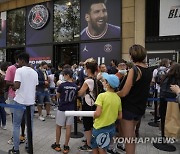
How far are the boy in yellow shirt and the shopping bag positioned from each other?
2.15 m

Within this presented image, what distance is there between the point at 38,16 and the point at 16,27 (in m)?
2.28

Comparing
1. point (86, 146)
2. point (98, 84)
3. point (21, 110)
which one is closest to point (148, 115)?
point (86, 146)

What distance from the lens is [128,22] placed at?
12320mm

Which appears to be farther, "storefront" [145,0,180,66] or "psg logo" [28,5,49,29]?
"psg logo" [28,5,49,29]

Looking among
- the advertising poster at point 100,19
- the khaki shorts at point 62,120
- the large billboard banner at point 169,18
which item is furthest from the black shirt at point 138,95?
the advertising poster at point 100,19

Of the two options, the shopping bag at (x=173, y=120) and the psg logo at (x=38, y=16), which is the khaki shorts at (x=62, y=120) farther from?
the psg logo at (x=38, y=16)

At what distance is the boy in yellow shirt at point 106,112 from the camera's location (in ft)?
11.4

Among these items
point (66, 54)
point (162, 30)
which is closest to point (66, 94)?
point (162, 30)

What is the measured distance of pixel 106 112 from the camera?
350 centimetres

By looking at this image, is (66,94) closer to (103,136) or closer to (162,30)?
(103,136)

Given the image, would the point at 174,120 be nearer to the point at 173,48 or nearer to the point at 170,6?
the point at 173,48

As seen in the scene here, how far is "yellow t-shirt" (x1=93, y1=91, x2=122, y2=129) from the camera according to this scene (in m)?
3.47

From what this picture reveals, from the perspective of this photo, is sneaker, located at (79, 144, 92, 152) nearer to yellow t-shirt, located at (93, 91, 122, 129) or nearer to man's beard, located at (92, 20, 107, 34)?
yellow t-shirt, located at (93, 91, 122, 129)

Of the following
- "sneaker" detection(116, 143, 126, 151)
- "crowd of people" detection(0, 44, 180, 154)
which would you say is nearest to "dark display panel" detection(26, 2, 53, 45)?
"crowd of people" detection(0, 44, 180, 154)
